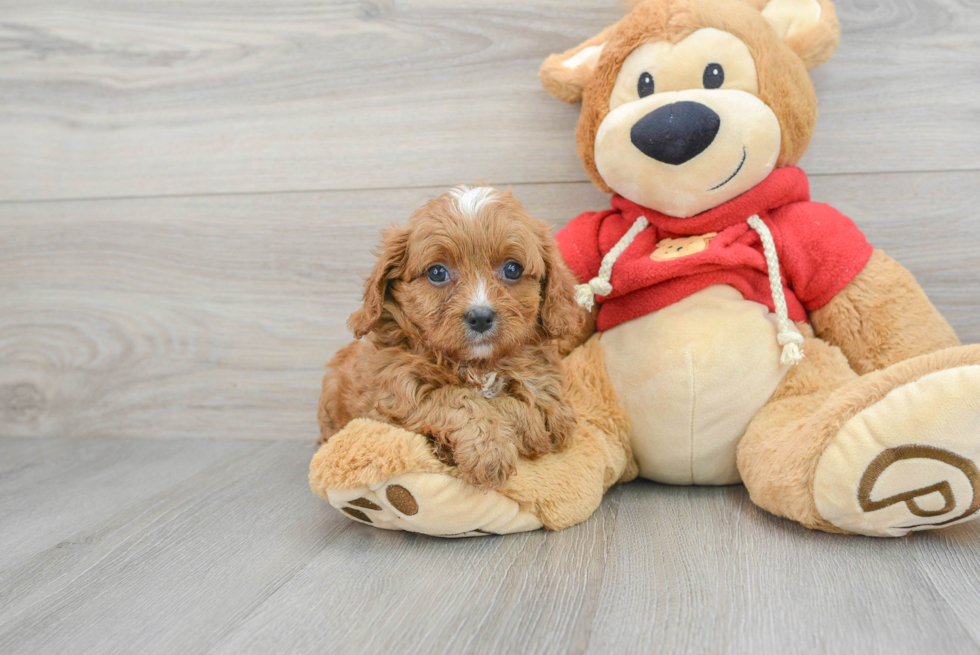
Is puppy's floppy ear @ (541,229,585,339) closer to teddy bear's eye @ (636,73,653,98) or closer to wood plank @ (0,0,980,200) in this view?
teddy bear's eye @ (636,73,653,98)

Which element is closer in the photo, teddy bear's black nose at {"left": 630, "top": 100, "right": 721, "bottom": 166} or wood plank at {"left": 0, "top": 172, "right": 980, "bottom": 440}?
teddy bear's black nose at {"left": 630, "top": 100, "right": 721, "bottom": 166}

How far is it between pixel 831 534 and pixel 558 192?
982 mm

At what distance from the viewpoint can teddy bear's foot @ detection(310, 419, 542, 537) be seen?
1144 mm

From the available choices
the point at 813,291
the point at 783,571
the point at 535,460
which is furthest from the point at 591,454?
the point at 813,291

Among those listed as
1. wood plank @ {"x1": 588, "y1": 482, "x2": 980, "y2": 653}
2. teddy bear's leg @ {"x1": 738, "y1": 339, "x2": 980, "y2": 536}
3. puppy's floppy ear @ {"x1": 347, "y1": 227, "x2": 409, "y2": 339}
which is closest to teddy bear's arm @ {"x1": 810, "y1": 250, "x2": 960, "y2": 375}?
teddy bear's leg @ {"x1": 738, "y1": 339, "x2": 980, "y2": 536}

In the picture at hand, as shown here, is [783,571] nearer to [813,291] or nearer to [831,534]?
[831,534]

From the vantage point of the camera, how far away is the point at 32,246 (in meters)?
2.04

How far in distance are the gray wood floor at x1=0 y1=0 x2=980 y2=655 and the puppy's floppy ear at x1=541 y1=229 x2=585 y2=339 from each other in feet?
1.23

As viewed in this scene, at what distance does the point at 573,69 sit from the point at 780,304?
65cm

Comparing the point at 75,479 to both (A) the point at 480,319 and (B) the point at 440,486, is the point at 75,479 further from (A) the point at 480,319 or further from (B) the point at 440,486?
(A) the point at 480,319

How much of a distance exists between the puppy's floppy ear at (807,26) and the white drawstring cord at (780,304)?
1.19 feet

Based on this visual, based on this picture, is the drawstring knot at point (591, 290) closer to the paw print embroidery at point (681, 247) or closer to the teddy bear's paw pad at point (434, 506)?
the paw print embroidery at point (681, 247)

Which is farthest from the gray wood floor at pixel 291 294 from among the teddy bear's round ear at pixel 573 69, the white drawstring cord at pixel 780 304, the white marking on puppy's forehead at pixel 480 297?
the white marking on puppy's forehead at pixel 480 297

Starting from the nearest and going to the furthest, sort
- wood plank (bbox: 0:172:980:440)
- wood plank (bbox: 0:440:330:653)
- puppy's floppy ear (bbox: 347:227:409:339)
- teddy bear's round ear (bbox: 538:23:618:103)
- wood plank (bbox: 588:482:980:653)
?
wood plank (bbox: 588:482:980:653)
wood plank (bbox: 0:440:330:653)
puppy's floppy ear (bbox: 347:227:409:339)
teddy bear's round ear (bbox: 538:23:618:103)
wood plank (bbox: 0:172:980:440)
